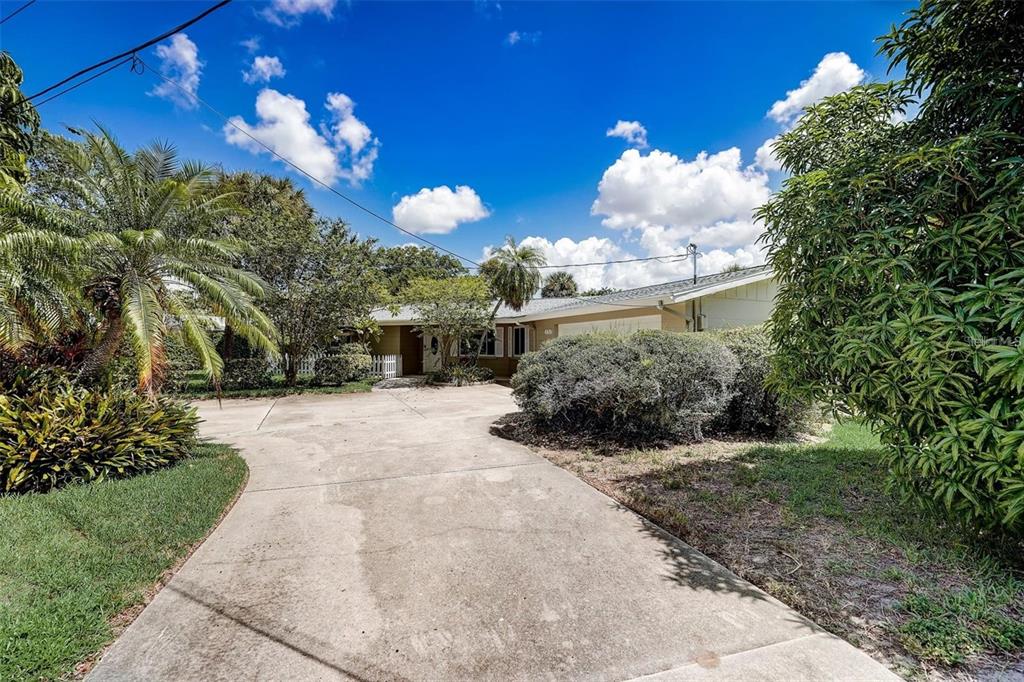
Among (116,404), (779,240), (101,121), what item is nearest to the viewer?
(779,240)

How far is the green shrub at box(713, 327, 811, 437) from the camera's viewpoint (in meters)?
7.75

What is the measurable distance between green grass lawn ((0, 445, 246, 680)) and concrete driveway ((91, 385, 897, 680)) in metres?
0.21

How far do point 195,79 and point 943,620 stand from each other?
11.6 metres

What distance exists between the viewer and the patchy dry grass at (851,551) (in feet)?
8.33

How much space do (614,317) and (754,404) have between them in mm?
7246

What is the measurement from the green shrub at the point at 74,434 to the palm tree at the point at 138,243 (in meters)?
0.50

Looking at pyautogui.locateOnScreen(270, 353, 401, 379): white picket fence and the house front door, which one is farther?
the house front door

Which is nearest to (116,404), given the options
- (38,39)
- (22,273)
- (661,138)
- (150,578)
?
(22,273)

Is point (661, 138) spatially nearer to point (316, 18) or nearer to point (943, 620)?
point (316, 18)

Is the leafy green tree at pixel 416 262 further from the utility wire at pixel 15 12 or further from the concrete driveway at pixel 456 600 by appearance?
the concrete driveway at pixel 456 600

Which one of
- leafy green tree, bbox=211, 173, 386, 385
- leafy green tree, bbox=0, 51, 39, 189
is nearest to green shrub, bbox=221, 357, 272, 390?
leafy green tree, bbox=211, 173, 386, 385

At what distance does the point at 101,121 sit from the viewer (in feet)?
21.1

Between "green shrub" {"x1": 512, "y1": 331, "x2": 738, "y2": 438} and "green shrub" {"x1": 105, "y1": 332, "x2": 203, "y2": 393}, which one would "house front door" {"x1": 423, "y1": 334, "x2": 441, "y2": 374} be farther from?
"green shrub" {"x1": 512, "y1": 331, "x2": 738, "y2": 438}

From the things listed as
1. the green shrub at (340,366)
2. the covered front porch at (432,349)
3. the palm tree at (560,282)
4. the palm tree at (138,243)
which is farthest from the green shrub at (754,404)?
the palm tree at (560,282)
